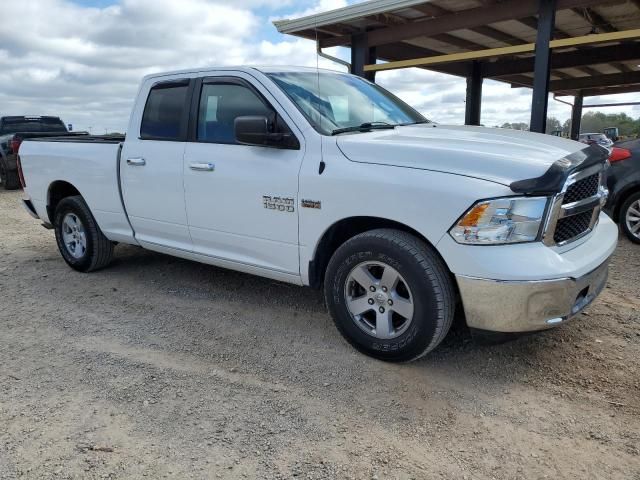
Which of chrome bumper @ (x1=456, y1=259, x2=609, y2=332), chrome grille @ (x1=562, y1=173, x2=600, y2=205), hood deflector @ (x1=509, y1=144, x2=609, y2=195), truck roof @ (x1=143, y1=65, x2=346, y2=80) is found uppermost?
truck roof @ (x1=143, y1=65, x2=346, y2=80)

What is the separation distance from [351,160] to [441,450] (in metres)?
1.75

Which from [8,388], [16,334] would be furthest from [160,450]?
[16,334]

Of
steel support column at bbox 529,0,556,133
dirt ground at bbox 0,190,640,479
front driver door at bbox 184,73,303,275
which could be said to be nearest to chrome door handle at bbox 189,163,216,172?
front driver door at bbox 184,73,303,275

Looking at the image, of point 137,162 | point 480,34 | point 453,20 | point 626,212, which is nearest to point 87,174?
point 137,162

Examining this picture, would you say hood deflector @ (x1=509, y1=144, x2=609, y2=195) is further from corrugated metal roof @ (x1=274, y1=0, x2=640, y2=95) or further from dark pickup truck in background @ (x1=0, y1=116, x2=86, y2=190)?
dark pickup truck in background @ (x1=0, y1=116, x2=86, y2=190)

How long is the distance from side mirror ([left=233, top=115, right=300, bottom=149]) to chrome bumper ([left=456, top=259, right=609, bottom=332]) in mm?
1493

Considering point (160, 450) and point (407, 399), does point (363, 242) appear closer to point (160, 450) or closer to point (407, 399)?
point (407, 399)

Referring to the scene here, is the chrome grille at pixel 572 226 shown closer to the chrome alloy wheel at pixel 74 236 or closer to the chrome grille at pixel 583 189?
the chrome grille at pixel 583 189

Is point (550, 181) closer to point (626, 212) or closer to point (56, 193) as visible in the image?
point (626, 212)

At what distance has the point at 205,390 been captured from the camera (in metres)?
3.13

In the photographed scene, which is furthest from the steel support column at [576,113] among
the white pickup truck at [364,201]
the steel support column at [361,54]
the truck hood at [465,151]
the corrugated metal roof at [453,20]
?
the truck hood at [465,151]

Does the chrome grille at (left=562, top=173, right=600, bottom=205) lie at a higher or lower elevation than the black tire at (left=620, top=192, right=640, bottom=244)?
higher

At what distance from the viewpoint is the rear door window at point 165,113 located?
439 cm

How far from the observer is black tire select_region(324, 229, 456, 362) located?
3.01 metres
